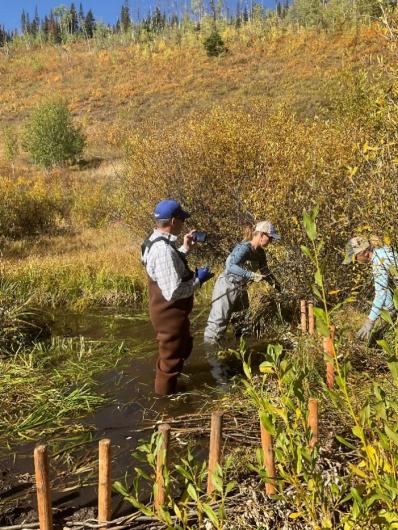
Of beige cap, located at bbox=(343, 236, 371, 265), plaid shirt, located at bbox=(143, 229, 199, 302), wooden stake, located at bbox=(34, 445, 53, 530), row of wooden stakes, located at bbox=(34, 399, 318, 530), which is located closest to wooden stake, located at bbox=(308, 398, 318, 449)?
row of wooden stakes, located at bbox=(34, 399, 318, 530)

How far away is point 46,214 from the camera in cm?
1620

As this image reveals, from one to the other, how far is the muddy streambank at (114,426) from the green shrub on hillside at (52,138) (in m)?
25.0

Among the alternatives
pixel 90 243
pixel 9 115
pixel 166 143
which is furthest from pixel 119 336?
pixel 9 115

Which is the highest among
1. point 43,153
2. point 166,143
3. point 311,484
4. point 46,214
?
point 43,153

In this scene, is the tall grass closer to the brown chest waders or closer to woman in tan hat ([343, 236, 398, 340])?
the brown chest waders

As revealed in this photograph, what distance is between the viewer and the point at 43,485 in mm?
2543

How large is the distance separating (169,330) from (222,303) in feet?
4.96

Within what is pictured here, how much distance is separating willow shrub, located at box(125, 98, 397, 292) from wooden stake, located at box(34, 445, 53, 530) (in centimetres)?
427

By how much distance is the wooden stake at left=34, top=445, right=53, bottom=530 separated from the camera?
8.21 feet

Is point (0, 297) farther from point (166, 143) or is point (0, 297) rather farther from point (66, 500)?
point (166, 143)

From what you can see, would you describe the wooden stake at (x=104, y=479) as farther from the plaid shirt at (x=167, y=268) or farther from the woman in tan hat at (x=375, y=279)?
the woman in tan hat at (x=375, y=279)

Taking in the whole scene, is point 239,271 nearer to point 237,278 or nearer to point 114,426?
point 237,278

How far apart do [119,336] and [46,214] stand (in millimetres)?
10292

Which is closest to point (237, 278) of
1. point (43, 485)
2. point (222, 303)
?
point (222, 303)
